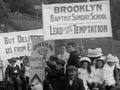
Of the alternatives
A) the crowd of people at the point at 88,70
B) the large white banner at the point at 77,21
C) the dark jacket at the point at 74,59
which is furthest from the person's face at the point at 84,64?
the large white banner at the point at 77,21

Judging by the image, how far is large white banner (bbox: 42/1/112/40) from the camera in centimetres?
1064

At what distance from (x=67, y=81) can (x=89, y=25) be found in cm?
276

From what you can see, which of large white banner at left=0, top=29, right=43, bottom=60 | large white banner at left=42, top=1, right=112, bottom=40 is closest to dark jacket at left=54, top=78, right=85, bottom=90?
large white banner at left=42, top=1, right=112, bottom=40

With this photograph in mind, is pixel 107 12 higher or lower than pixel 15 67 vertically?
higher

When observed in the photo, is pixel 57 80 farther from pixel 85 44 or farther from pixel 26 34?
pixel 85 44

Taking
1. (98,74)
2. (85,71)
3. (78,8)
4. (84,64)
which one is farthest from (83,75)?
(78,8)

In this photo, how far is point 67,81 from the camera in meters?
8.24

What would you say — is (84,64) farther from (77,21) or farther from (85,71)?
(77,21)

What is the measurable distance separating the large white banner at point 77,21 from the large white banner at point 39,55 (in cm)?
24

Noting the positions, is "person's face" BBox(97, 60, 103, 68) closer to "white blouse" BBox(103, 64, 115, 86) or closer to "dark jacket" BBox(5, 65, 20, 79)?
"white blouse" BBox(103, 64, 115, 86)

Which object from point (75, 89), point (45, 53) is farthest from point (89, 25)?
point (75, 89)

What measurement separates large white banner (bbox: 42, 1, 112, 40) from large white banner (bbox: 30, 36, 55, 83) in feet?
0.78

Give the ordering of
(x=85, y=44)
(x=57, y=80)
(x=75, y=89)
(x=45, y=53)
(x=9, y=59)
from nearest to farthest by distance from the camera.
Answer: (x=75, y=89), (x=57, y=80), (x=45, y=53), (x=9, y=59), (x=85, y=44)

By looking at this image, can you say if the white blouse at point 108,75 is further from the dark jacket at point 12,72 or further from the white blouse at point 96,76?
the dark jacket at point 12,72
